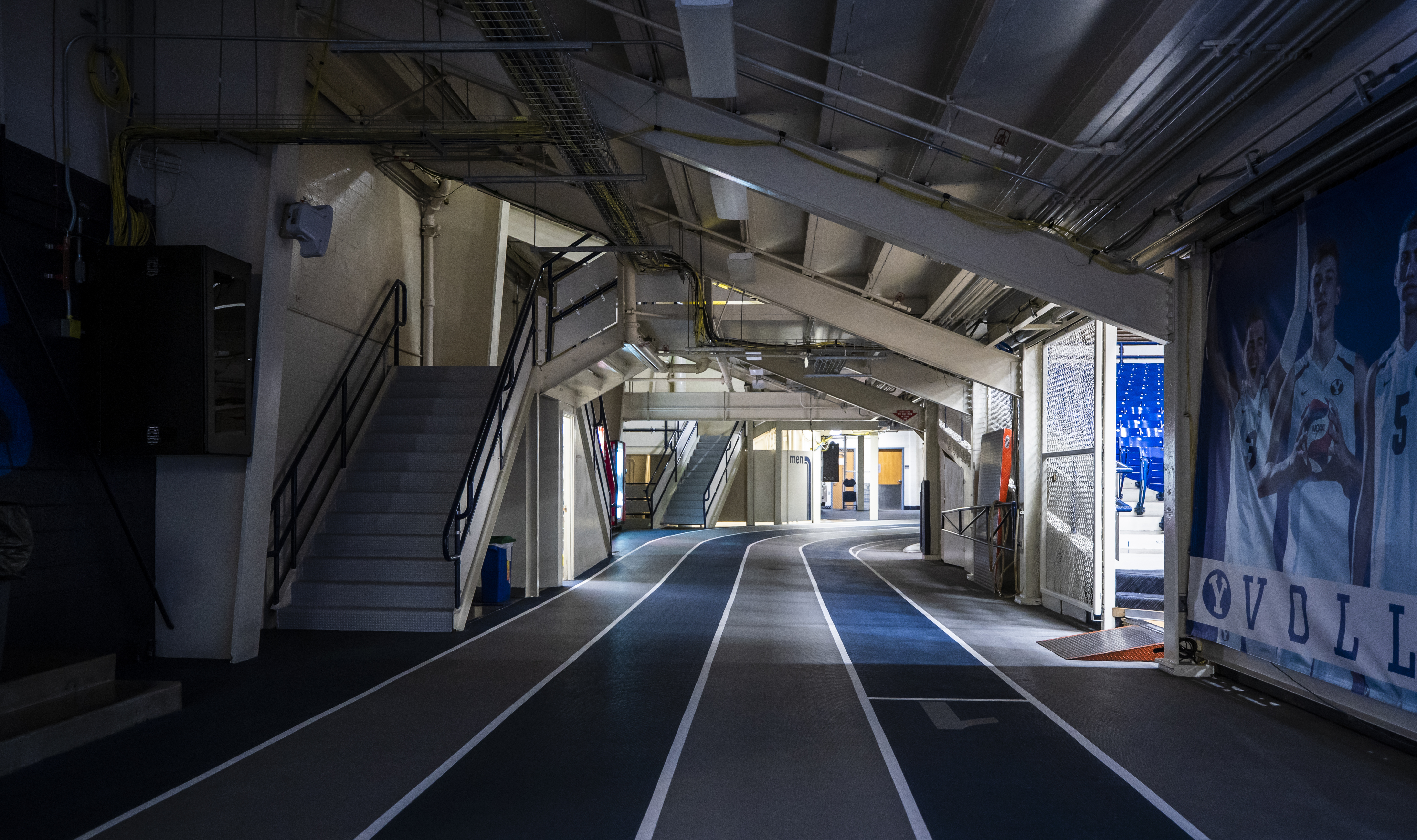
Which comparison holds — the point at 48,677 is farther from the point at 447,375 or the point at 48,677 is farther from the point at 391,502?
the point at 447,375

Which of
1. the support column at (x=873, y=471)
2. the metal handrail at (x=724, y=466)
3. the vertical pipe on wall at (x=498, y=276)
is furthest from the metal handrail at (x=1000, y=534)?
the support column at (x=873, y=471)

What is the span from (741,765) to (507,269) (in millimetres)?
13797

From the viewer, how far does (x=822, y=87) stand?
19.3ft

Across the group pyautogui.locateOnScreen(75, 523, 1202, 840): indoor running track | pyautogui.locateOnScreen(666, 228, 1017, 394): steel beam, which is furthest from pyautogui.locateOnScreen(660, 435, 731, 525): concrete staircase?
pyautogui.locateOnScreen(75, 523, 1202, 840): indoor running track

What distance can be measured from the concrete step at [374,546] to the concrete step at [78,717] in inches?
129

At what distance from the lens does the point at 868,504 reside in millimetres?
43531

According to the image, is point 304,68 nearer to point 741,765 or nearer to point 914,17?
point 914,17

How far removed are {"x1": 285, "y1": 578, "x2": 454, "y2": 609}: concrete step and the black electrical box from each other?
231cm

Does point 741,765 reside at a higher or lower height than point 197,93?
lower

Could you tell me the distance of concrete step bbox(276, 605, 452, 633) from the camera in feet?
27.9

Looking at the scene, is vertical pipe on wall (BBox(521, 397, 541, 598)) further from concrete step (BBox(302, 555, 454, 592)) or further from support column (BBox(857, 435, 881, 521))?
support column (BBox(857, 435, 881, 521))

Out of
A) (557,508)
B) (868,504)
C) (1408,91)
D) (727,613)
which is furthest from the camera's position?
(868,504)

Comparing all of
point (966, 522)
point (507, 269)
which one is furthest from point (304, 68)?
point (966, 522)

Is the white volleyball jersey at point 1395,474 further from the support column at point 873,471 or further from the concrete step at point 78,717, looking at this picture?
the support column at point 873,471
